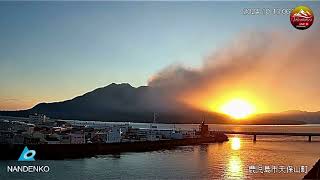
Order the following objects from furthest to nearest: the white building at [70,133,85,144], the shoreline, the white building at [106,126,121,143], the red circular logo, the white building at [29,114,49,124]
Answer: the white building at [106,126,121,143] → the white building at [70,133,85,144] → the white building at [29,114,49,124] → the shoreline → the red circular logo

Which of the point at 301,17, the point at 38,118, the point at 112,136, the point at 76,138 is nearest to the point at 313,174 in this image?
the point at 301,17

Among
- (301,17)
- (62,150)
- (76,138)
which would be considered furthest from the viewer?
(76,138)

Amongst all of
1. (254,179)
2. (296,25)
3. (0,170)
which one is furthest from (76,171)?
(296,25)

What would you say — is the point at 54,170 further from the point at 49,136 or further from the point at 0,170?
the point at 49,136

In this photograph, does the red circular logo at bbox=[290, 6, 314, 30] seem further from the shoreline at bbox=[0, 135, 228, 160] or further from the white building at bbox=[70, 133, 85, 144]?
the white building at bbox=[70, 133, 85, 144]

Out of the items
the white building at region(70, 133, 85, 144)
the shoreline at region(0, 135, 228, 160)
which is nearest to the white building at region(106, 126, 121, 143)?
the shoreline at region(0, 135, 228, 160)

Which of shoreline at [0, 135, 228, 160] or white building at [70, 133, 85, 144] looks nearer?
shoreline at [0, 135, 228, 160]

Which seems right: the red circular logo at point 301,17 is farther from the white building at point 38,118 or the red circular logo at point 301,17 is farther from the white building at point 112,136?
the white building at point 112,136

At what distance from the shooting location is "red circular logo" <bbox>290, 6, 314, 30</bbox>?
2.65 m

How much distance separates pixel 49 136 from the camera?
3.90 m

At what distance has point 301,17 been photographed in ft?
8.81

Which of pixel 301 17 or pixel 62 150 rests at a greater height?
pixel 301 17

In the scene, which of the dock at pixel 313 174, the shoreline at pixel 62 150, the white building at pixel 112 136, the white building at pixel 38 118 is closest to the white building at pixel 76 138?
the shoreline at pixel 62 150

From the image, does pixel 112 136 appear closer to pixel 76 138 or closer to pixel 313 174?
pixel 76 138
